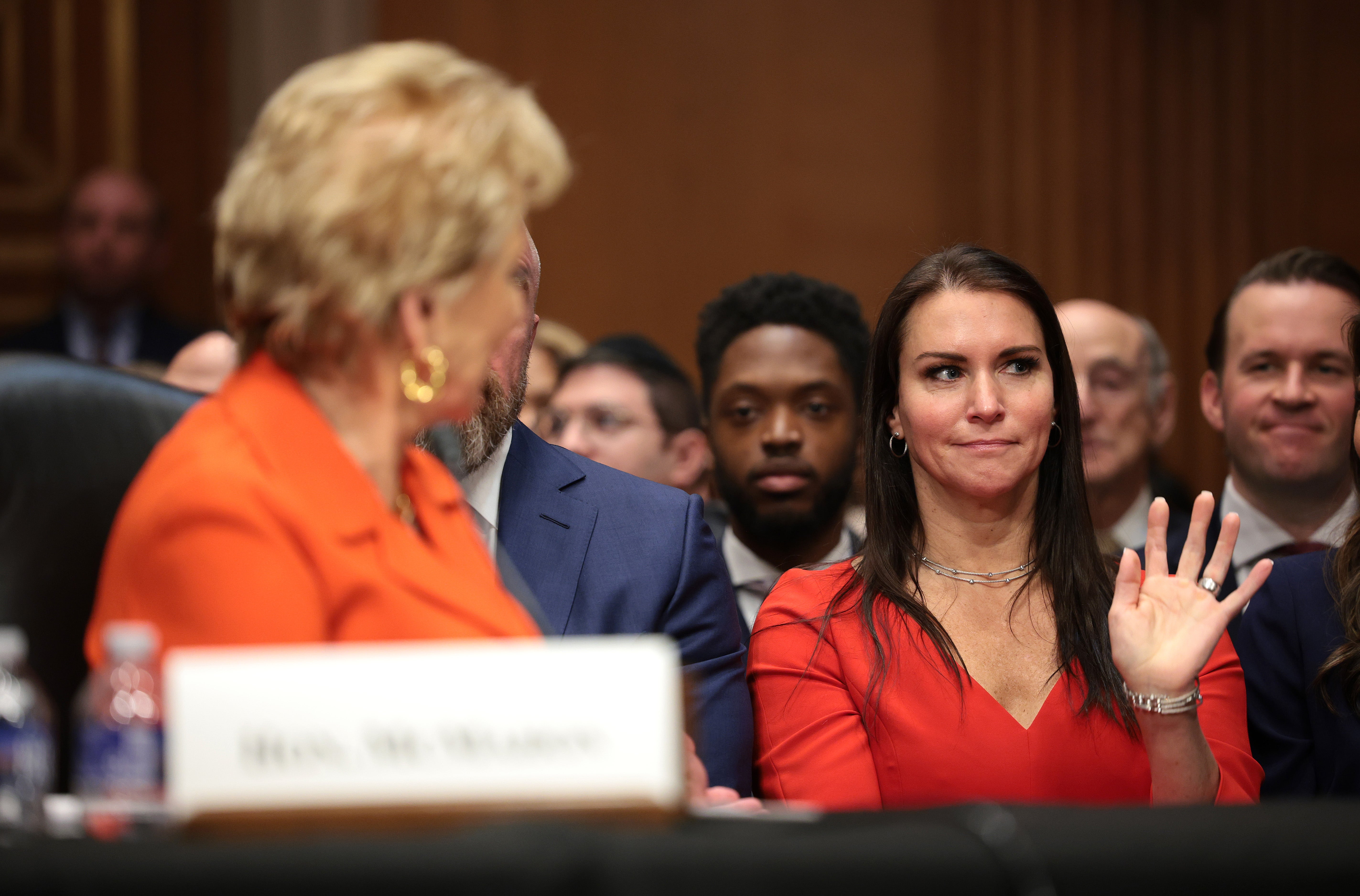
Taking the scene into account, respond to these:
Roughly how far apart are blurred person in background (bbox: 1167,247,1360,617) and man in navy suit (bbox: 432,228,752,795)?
1133 mm

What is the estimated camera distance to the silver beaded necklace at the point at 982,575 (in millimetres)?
2203

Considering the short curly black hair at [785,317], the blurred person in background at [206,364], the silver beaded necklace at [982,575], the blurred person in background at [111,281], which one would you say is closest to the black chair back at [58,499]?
the silver beaded necklace at [982,575]

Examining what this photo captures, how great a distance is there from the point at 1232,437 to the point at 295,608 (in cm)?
228

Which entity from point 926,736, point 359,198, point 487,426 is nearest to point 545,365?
point 487,426

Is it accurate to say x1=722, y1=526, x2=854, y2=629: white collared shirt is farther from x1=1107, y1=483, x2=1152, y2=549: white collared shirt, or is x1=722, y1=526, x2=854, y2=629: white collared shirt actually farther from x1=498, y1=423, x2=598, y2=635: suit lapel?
x1=498, y1=423, x2=598, y2=635: suit lapel

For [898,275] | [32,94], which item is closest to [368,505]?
[898,275]

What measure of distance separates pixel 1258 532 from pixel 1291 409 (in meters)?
0.26

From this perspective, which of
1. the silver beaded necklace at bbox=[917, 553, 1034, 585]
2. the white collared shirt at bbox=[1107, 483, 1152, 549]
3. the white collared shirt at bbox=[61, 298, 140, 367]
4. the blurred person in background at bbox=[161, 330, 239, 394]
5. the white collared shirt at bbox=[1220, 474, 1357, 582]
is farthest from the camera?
the white collared shirt at bbox=[61, 298, 140, 367]

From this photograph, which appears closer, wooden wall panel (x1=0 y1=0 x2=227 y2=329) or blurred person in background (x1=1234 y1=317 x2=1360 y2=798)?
blurred person in background (x1=1234 y1=317 x2=1360 y2=798)

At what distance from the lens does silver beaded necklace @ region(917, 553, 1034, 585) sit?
220 centimetres

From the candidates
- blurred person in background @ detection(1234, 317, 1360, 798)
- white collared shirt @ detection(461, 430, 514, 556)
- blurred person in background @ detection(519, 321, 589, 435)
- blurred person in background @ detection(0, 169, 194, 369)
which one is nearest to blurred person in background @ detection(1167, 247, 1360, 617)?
blurred person in background @ detection(1234, 317, 1360, 798)

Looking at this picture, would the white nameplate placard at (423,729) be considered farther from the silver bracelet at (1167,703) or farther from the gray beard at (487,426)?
the gray beard at (487,426)

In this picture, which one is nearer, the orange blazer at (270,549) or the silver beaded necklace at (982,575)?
the orange blazer at (270,549)

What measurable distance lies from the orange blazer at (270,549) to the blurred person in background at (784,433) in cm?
178
